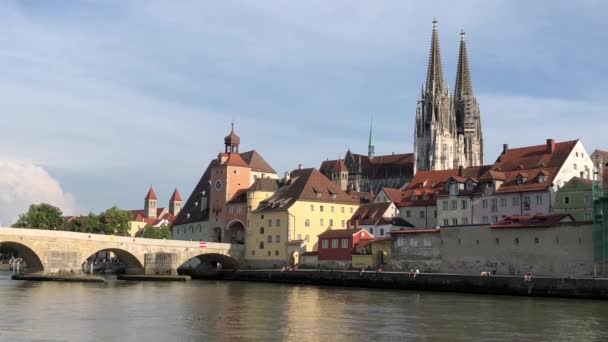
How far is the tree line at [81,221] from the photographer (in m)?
110

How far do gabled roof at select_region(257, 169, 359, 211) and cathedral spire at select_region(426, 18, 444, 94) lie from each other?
66553 mm

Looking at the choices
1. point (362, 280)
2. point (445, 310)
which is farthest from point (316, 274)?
point (445, 310)

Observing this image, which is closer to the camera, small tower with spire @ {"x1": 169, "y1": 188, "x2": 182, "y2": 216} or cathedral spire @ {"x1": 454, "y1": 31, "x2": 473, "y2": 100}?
cathedral spire @ {"x1": 454, "y1": 31, "x2": 473, "y2": 100}

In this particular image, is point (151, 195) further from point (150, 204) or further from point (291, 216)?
point (291, 216)

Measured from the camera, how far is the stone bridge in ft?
231

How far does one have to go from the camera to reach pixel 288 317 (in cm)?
3966

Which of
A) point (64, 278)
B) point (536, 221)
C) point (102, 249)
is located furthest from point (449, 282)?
point (102, 249)

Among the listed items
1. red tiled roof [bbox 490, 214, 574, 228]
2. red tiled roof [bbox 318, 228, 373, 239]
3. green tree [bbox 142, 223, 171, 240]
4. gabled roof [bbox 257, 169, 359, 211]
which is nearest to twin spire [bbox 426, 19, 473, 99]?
green tree [bbox 142, 223, 171, 240]

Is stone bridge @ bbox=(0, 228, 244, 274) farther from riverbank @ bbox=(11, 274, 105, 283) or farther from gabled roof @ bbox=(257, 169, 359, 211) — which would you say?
gabled roof @ bbox=(257, 169, 359, 211)

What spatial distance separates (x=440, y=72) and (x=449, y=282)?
98.9 m

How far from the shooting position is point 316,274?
73250 mm

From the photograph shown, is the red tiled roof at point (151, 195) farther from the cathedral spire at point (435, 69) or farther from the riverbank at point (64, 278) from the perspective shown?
the riverbank at point (64, 278)

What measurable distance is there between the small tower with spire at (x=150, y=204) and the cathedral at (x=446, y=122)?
75659 mm

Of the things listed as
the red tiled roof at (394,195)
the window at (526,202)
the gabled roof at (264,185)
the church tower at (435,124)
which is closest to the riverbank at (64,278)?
the gabled roof at (264,185)
